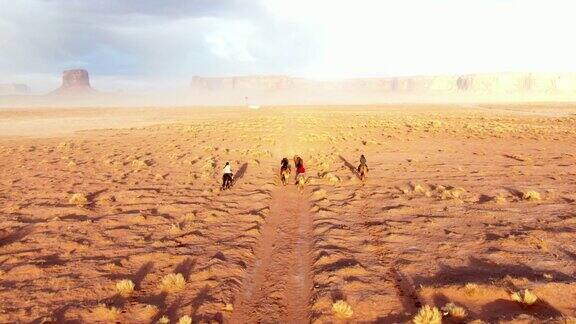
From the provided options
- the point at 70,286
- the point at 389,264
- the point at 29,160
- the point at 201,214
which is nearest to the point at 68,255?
the point at 70,286

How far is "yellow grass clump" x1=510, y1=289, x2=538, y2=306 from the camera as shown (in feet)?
25.2

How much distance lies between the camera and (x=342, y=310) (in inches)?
300

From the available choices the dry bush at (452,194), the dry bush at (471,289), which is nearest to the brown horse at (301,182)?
the dry bush at (452,194)

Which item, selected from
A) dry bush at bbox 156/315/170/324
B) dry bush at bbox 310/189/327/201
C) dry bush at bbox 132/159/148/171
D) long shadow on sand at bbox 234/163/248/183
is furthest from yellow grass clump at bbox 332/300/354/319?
dry bush at bbox 132/159/148/171

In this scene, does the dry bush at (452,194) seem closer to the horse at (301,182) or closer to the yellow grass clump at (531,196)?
the yellow grass clump at (531,196)

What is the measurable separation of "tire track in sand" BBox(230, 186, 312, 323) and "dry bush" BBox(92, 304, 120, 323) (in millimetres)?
2068

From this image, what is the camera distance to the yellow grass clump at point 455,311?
733cm

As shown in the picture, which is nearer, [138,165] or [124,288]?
[124,288]

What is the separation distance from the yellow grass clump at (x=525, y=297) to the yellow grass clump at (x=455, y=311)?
43.1 inches

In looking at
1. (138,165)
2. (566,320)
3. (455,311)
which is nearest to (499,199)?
(566,320)

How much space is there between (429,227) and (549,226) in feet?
10.9

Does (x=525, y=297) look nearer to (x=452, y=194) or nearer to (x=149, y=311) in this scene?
(x=149, y=311)

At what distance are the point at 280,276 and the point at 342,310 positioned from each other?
1.92 meters

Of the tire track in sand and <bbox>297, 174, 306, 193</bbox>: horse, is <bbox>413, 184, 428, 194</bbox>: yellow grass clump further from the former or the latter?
the tire track in sand
